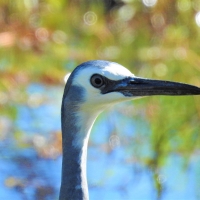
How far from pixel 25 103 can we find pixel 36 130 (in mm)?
667

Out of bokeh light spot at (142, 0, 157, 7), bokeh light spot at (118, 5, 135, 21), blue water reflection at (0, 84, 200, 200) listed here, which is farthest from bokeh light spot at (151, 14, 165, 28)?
blue water reflection at (0, 84, 200, 200)

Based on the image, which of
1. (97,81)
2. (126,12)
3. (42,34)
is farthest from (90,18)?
(97,81)

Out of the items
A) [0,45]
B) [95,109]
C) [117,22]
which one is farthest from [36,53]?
[95,109]

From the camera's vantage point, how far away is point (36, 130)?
735cm

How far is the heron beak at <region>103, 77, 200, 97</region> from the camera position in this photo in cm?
433

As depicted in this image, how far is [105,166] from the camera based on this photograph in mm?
6629

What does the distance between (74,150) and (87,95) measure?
0.29 metres

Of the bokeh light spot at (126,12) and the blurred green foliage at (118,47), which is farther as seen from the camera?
the bokeh light spot at (126,12)

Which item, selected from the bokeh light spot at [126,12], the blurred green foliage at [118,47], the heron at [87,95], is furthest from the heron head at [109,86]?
the bokeh light spot at [126,12]

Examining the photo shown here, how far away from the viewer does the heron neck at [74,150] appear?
4.32 metres

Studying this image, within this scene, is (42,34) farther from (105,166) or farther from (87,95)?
(87,95)

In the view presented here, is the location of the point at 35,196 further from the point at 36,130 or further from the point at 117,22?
the point at 117,22

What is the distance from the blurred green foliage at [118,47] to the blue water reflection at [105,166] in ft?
0.45

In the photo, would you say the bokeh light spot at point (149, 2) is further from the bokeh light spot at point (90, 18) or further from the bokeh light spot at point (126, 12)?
the bokeh light spot at point (90, 18)
